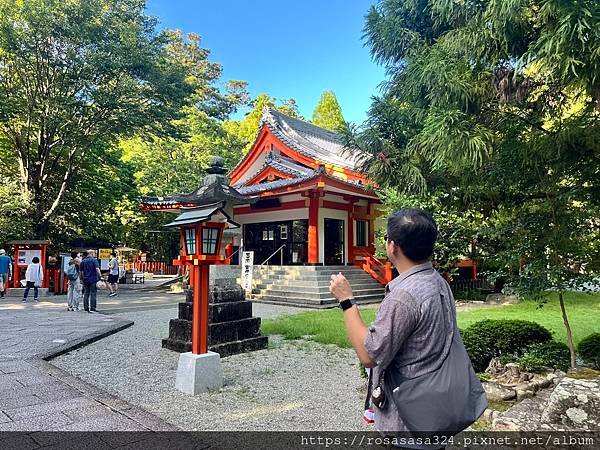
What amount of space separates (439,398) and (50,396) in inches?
158

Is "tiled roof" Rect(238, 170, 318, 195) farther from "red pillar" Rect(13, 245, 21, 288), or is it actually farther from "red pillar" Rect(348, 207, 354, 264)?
"red pillar" Rect(13, 245, 21, 288)

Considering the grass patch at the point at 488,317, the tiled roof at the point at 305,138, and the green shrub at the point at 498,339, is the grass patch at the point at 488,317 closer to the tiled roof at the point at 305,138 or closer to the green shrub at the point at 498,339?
the green shrub at the point at 498,339

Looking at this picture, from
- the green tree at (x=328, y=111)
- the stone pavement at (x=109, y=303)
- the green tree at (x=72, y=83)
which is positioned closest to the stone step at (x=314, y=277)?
the stone pavement at (x=109, y=303)

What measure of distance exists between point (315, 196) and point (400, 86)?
700cm

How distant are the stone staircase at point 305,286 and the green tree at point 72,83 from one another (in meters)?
7.23

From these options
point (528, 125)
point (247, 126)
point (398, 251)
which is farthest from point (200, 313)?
point (247, 126)

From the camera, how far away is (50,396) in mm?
4016

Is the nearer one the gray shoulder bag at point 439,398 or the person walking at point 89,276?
the gray shoulder bag at point 439,398

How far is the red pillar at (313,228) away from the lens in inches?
558

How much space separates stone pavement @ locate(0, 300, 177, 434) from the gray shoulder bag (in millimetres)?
2445

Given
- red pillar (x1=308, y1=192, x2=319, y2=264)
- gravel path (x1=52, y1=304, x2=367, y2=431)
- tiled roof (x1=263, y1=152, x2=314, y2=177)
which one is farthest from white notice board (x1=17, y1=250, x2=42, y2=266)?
red pillar (x1=308, y1=192, x2=319, y2=264)

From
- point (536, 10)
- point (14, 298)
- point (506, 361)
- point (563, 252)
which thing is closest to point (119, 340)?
point (506, 361)

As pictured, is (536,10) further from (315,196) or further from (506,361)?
(315,196)

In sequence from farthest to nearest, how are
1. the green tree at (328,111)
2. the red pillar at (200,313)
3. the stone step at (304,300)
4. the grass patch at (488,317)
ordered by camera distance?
the green tree at (328,111) < the stone step at (304,300) < the grass patch at (488,317) < the red pillar at (200,313)
